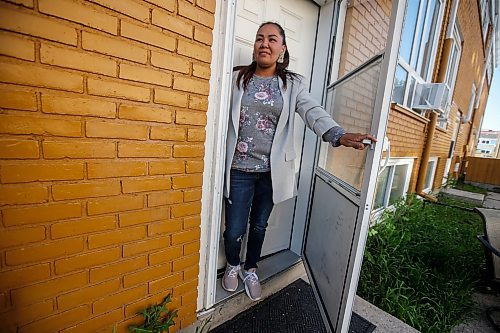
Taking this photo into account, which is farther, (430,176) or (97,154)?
(430,176)

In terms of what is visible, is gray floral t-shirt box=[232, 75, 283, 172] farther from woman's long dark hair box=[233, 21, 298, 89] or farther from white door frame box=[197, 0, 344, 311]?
white door frame box=[197, 0, 344, 311]

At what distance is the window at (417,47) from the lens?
3443 millimetres

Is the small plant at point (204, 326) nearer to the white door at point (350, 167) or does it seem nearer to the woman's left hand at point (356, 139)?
the white door at point (350, 167)

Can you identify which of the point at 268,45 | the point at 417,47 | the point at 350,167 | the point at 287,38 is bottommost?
the point at 350,167

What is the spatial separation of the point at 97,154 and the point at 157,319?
1.04 metres

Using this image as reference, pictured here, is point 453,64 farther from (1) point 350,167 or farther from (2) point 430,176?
(1) point 350,167

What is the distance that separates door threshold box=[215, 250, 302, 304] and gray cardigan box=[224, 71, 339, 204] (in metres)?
0.80

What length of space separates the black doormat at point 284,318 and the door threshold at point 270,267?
158 millimetres

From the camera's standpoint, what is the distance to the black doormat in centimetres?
170

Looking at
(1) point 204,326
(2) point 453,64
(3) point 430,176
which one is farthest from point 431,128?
(1) point 204,326

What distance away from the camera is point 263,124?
1700mm

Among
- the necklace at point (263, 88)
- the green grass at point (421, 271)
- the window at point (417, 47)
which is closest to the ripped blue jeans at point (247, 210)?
the necklace at point (263, 88)

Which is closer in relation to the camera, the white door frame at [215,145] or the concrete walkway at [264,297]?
the white door frame at [215,145]

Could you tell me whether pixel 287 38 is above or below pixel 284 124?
above
